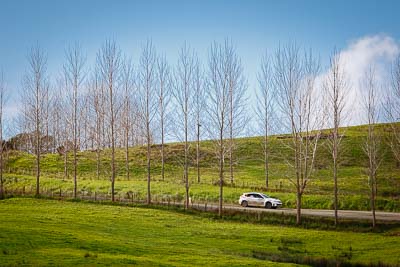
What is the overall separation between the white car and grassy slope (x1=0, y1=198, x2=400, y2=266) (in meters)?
8.95

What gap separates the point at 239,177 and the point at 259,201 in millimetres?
23188

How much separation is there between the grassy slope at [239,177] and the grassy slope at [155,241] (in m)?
9.73

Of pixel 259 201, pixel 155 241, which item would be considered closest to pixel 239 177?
pixel 259 201

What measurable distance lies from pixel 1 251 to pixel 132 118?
66951 mm

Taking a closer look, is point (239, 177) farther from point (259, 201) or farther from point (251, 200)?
point (259, 201)

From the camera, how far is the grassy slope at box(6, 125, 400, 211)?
49.8m

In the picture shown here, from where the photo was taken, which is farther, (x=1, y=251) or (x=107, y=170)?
(x=107, y=170)

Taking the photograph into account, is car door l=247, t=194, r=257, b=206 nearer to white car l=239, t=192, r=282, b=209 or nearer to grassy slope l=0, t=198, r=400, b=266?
white car l=239, t=192, r=282, b=209

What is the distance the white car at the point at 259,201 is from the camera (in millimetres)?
44594

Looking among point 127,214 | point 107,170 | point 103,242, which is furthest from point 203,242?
point 107,170

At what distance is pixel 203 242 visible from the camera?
92.1 ft

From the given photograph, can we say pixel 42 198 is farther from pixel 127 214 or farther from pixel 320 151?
pixel 320 151

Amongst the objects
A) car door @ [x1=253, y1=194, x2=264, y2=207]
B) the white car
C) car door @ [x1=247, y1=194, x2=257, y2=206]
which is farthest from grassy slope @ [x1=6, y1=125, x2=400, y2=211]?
car door @ [x1=253, y1=194, x2=264, y2=207]

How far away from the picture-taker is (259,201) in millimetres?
45250
